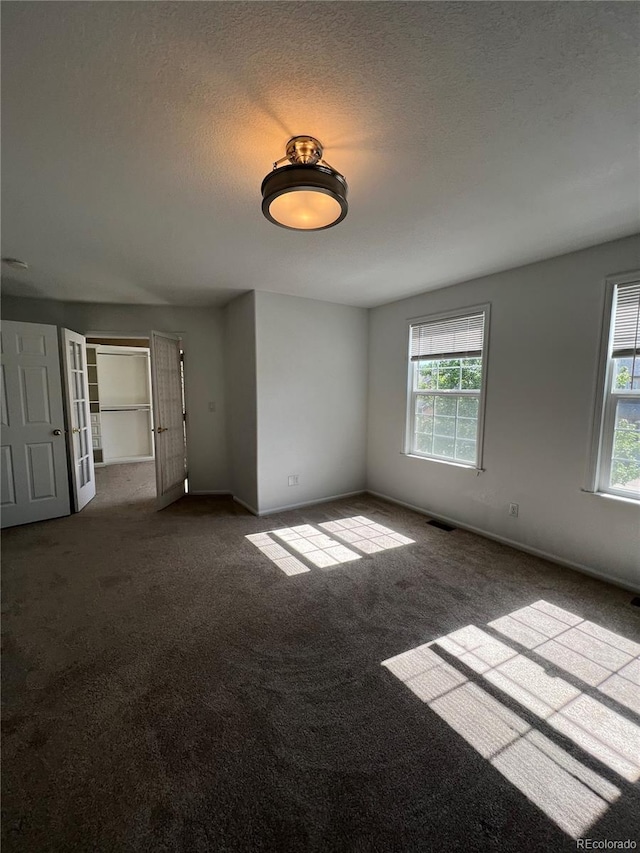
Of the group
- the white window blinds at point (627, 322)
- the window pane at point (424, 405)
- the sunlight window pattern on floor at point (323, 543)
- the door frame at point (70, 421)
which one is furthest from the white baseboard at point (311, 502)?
the white window blinds at point (627, 322)

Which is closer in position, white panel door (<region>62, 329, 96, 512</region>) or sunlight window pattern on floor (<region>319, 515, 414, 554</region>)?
sunlight window pattern on floor (<region>319, 515, 414, 554</region>)

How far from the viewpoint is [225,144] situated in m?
1.53

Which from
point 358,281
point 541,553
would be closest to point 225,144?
point 358,281

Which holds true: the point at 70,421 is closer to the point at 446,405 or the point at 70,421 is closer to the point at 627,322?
the point at 446,405

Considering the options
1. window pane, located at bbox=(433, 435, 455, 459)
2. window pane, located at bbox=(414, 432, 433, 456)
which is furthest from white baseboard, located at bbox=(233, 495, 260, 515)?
window pane, located at bbox=(433, 435, 455, 459)

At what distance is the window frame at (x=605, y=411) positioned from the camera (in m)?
2.57

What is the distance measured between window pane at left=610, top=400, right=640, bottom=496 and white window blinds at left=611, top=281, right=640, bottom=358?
0.38 meters

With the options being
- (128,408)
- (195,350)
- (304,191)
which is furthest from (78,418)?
(304,191)

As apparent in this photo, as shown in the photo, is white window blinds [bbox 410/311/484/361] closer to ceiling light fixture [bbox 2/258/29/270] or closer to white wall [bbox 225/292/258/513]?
white wall [bbox 225/292/258/513]

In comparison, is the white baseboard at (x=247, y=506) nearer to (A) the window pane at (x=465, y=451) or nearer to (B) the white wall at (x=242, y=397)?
(B) the white wall at (x=242, y=397)

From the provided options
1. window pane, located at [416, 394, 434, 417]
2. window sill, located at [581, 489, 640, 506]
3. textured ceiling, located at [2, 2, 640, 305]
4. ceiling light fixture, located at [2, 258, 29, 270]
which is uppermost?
textured ceiling, located at [2, 2, 640, 305]

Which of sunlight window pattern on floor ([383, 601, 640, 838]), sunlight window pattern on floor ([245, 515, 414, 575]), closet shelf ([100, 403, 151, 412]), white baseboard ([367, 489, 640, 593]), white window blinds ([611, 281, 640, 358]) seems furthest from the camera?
closet shelf ([100, 403, 151, 412])

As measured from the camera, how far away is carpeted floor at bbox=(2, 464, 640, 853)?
1.18m

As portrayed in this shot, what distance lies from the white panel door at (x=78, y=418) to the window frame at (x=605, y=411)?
521 centimetres
